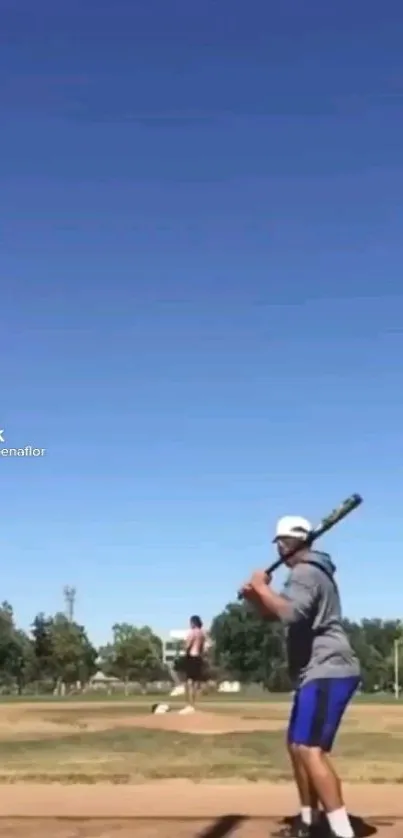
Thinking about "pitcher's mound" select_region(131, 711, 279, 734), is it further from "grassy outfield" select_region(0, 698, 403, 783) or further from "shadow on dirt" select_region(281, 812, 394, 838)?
"shadow on dirt" select_region(281, 812, 394, 838)

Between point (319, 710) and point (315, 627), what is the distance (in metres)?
0.41

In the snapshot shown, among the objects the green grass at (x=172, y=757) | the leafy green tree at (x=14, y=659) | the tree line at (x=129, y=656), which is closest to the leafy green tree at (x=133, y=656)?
the tree line at (x=129, y=656)

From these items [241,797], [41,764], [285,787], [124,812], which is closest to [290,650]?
[124,812]

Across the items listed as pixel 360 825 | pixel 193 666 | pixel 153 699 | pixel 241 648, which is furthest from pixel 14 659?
pixel 360 825

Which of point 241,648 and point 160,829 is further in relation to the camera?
point 241,648

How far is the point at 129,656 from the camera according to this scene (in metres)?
109

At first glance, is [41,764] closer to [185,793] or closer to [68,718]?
[185,793]

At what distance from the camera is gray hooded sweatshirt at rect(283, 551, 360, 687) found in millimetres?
6430

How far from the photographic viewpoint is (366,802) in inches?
324

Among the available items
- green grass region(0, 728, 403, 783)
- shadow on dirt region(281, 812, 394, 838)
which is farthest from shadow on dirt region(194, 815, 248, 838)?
green grass region(0, 728, 403, 783)

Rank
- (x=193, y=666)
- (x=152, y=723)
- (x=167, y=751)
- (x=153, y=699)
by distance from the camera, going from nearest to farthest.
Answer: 1. (x=167, y=751)
2. (x=152, y=723)
3. (x=193, y=666)
4. (x=153, y=699)

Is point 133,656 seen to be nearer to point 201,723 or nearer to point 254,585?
point 201,723

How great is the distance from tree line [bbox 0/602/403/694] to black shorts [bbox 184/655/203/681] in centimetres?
7390

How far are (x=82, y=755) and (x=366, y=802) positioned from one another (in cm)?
393
